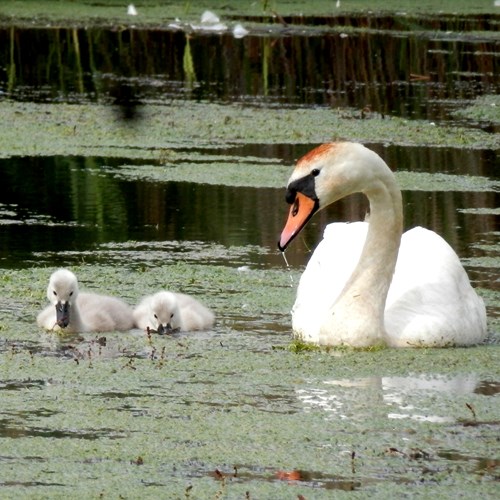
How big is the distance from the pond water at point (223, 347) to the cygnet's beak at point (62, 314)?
0.29ft

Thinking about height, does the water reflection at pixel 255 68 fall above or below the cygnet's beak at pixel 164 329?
above

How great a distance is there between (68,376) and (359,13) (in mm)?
16835

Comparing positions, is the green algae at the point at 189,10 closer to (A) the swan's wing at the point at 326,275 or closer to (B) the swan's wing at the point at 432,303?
(A) the swan's wing at the point at 326,275

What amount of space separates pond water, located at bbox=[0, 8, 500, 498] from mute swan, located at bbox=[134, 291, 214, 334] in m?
0.08

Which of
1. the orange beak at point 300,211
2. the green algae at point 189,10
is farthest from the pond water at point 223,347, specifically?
the green algae at point 189,10

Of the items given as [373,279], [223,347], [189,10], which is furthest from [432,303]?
[189,10]

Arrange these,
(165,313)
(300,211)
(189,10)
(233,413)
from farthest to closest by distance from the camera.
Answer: (189,10) < (165,313) < (300,211) < (233,413)

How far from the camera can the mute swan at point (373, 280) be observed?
6.13m

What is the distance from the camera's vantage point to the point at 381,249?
20.9 feet

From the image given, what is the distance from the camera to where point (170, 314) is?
6699 millimetres

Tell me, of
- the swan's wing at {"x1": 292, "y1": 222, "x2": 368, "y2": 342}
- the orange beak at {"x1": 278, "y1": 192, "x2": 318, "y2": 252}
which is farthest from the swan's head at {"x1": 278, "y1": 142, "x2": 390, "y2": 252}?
the swan's wing at {"x1": 292, "y1": 222, "x2": 368, "y2": 342}

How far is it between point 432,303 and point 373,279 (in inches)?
10.8

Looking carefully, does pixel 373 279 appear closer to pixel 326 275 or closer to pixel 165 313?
pixel 326 275

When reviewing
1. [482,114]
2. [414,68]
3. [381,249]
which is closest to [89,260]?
[381,249]
